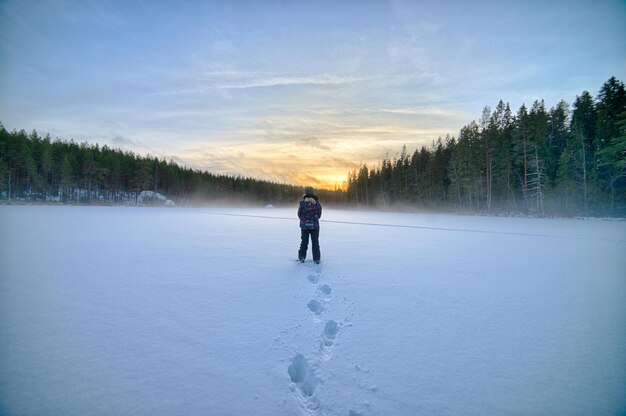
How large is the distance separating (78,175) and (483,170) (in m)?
89.5

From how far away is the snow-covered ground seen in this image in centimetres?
238

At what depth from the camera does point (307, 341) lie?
3369 mm

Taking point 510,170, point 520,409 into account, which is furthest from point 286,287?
point 510,170

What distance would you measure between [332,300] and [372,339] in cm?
152

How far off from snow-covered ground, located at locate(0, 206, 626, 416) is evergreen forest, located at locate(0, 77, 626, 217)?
77.5 ft

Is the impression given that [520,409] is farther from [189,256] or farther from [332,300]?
[189,256]

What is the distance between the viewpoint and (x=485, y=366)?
9.48 feet

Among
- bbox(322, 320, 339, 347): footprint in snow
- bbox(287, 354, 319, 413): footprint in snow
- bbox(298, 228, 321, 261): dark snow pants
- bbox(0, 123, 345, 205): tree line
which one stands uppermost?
bbox(0, 123, 345, 205): tree line

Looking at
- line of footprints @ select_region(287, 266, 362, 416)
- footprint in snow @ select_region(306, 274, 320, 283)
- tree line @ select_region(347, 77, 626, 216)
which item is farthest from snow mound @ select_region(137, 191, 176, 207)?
line of footprints @ select_region(287, 266, 362, 416)

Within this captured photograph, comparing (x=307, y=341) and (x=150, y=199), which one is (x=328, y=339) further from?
(x=150, y=199)

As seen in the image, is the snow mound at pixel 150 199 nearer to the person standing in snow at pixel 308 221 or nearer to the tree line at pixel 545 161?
the tree line at pixel 545 161

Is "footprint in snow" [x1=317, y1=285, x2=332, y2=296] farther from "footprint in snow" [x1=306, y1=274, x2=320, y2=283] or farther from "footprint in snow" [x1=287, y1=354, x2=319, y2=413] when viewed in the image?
"footprint in snow" [x1=287, y1=354, x2=319, y2=413]

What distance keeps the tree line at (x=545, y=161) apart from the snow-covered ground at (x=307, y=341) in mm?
27518

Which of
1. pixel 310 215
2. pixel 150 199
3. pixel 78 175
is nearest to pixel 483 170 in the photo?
pixel 310 215
